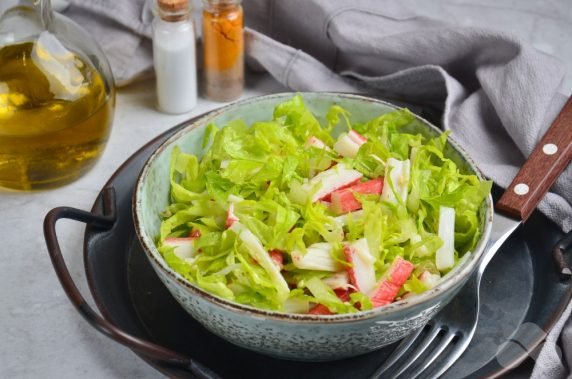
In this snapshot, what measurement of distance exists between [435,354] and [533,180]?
318mm

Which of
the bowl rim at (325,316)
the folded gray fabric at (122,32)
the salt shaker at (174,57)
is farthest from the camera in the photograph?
the folded gray fabric at (122,32)

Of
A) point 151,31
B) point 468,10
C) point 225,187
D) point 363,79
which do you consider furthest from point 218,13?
point 468,10

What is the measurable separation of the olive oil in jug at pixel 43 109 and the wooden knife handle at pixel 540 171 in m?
0.70

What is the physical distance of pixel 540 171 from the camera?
45.7 inches

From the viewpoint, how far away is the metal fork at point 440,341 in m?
0.98

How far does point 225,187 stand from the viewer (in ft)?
3.65

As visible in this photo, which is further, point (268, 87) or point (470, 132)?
point (268, 87)

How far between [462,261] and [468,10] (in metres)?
1.10

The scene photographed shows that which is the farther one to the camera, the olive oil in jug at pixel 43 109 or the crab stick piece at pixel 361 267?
the olive oil in jug at pixel 43 109

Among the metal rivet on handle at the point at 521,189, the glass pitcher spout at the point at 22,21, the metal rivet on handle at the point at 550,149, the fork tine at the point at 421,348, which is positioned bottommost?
the fork tine at the point at 421,348

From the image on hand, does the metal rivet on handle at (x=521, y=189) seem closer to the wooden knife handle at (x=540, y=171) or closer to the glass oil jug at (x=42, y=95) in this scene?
the wooden knife handle at (x=540, y=171)

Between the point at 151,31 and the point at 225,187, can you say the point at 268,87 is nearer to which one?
the point at 151,31

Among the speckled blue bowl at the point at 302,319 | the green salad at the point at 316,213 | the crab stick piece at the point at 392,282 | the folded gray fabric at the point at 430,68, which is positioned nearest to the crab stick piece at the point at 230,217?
the green salad at the point at 316,213

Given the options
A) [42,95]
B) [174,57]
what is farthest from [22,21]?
[174,57]
